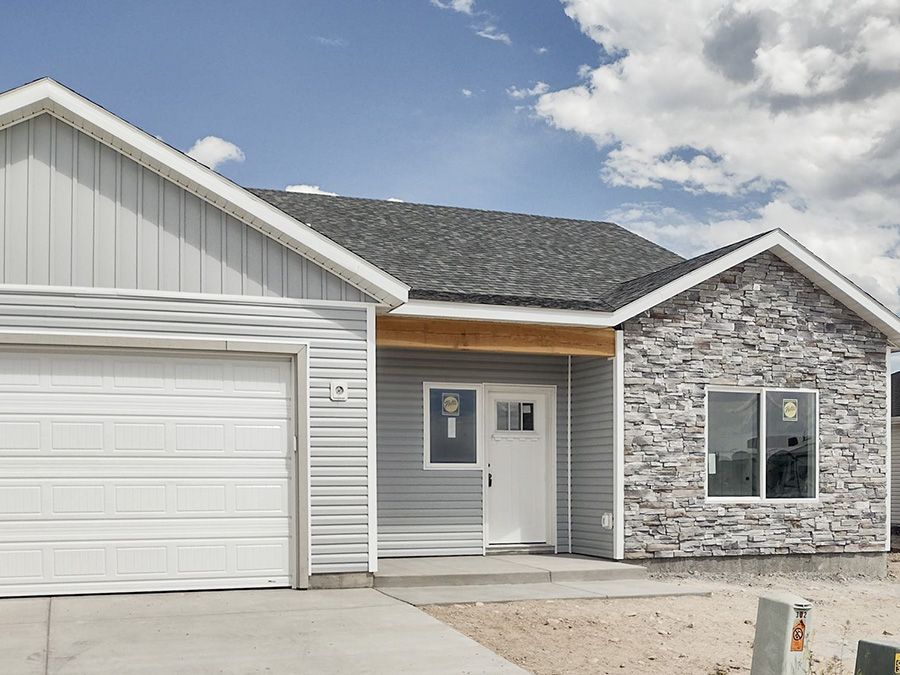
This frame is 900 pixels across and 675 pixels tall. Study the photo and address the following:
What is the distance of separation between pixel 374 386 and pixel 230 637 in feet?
10.5

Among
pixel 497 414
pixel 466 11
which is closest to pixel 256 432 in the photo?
pixel 497 414

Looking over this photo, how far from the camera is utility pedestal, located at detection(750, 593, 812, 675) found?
18.9 feet

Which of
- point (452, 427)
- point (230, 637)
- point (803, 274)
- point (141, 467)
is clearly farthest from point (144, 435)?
point (803, 274)

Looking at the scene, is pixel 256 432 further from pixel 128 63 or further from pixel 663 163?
pixel 663 163

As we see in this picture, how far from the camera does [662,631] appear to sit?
8.59 meters

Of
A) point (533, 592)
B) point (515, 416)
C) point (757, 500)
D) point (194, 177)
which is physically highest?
point (194, 177)

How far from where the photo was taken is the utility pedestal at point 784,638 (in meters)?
5.76

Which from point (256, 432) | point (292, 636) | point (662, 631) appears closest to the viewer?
point (292, 636)

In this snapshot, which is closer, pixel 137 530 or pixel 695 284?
pixel 137 530

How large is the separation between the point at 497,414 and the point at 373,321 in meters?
3.36

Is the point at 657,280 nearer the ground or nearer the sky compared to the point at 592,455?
nearer the sky

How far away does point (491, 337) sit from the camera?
38.0 feet

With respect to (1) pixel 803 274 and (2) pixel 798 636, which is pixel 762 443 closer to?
(1) pixel 803 274

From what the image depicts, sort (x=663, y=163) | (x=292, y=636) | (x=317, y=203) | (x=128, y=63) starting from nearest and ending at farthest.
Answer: (x=292, y=636) → (x=317, y=203) → (x=128, y=63) → (x=663, y=163)
